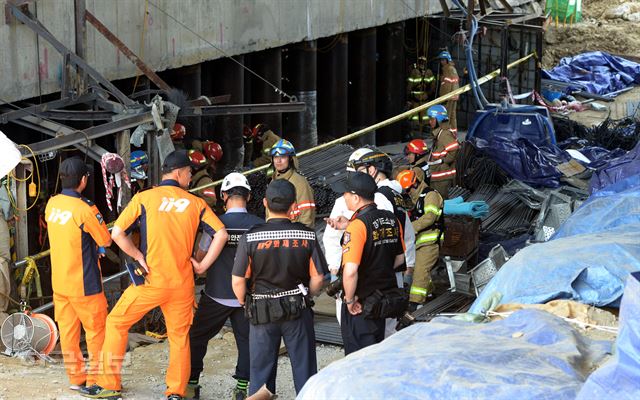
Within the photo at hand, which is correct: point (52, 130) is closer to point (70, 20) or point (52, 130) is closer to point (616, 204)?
point (70, 20)

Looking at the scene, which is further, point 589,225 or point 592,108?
point 592,108

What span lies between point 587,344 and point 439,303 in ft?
16.4

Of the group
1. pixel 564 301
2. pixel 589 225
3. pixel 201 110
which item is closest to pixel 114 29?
pixel 201 110

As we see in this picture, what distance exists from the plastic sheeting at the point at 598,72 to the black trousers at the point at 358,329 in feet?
65.8

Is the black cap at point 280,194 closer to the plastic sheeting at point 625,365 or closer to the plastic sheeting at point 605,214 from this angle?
the plastic sheeting at point 625,365

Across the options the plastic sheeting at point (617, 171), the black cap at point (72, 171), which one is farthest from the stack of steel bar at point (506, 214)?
the black cap at point (72, 171)

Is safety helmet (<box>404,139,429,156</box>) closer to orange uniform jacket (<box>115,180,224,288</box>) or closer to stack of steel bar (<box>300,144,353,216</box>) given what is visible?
stack of steel bar (<box>300,144,353,216</box>)

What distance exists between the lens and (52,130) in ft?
35.2

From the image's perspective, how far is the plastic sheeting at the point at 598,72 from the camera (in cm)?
2736

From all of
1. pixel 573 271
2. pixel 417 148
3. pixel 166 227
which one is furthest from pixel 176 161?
pixel 417 148

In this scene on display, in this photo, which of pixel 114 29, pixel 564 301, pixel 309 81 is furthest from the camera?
pixel 309 81

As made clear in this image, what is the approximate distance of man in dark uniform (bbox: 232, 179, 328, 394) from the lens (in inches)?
291

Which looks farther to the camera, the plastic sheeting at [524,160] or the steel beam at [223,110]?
the plastic sheeting at [524,160]

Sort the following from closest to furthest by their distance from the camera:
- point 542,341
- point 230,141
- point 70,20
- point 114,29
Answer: point 542,341 → point 70,20 → point 114,29 → point 230,141
